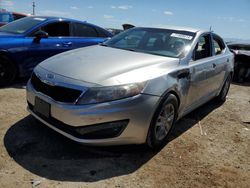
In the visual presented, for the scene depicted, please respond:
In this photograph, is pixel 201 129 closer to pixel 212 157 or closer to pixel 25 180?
pixel 212 157

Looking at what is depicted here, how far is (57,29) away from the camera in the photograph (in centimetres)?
637

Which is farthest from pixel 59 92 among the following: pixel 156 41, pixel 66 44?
pixel 66 44

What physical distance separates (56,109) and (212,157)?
201cm

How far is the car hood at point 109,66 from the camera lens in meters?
3.11

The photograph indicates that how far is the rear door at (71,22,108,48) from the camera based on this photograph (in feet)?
21.8

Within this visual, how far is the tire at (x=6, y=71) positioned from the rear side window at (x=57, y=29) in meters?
1.11

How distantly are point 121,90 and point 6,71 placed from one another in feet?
11.0

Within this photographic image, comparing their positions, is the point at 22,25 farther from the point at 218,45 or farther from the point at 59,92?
the point at 218,45

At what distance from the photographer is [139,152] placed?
3473mm

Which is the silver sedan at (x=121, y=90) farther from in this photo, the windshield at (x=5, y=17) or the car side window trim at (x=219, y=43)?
the windshield at (x=5, y=17)

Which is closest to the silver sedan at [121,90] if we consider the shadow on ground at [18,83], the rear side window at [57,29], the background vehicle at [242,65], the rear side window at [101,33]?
the shadow on ground at [18,83]

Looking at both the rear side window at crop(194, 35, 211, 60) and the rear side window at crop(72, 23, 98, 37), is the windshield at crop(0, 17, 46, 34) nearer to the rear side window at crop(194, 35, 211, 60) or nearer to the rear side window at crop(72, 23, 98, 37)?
the rear side window at crop(72, 23, 98, 37)

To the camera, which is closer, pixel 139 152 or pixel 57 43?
pixel 139 152

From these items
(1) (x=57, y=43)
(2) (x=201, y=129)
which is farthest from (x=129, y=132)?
(1) (x=57, y=43)
